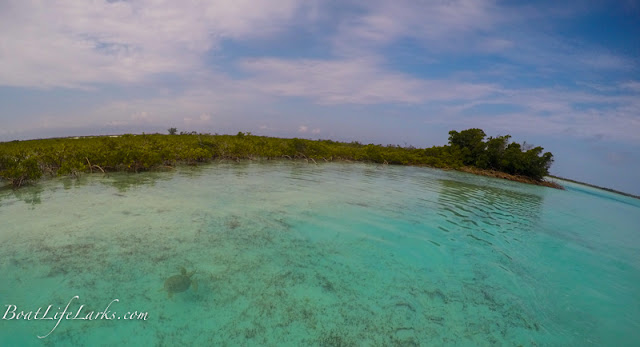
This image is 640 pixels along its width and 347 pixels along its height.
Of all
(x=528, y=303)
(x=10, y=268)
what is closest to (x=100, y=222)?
(x=10, y=268)

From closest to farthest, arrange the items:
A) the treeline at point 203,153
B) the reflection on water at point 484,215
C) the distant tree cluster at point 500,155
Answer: the reflection on water at point 484,215, the treeline at point 203,153, the distant tree cluster at point 500,155

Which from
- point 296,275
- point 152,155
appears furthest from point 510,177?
A: point 152,155

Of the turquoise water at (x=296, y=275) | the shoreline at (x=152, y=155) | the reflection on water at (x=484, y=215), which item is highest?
the shoreline at (x=152, y=155)

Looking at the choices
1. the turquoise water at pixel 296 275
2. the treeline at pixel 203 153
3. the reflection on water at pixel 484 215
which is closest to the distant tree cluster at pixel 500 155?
the treeline at pixel 203 153

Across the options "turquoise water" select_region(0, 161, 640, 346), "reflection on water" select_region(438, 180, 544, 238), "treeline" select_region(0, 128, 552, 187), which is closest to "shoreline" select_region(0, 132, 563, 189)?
"treeline" select_region(0, 128, 552, 187)

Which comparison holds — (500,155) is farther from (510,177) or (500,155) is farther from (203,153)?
(203,153)

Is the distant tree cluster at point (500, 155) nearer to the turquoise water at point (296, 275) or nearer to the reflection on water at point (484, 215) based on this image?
the reflection on water at point (484, 215)
